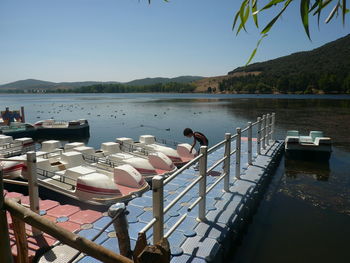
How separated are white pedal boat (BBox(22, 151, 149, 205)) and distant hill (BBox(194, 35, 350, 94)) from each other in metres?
124

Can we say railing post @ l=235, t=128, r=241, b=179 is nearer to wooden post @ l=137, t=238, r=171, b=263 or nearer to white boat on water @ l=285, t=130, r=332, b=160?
wooden post @ l=137, t=238, r=171, b=263

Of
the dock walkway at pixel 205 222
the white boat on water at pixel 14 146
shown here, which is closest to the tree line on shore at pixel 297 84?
the white boat on water at pixel 14 146

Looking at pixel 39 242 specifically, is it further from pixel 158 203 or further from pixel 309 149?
pixel 309 149

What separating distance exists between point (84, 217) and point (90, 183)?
2294 mm

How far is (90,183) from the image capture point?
8.13 meters

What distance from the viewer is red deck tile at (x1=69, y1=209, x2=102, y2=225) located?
573 cm

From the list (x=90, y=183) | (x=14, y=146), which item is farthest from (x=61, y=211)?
(x=14, y=146)

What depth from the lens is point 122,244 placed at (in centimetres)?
347

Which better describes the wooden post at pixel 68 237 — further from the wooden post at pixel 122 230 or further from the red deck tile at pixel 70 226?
the red deck tile at pixel 70 226

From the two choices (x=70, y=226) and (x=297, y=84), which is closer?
(x=70, y=226)

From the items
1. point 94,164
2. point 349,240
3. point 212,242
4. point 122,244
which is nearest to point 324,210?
point 349,240

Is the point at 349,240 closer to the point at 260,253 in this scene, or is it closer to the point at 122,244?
the point at 260,253

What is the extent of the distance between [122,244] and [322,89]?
133 m

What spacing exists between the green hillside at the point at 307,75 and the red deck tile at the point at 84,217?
127275mm
